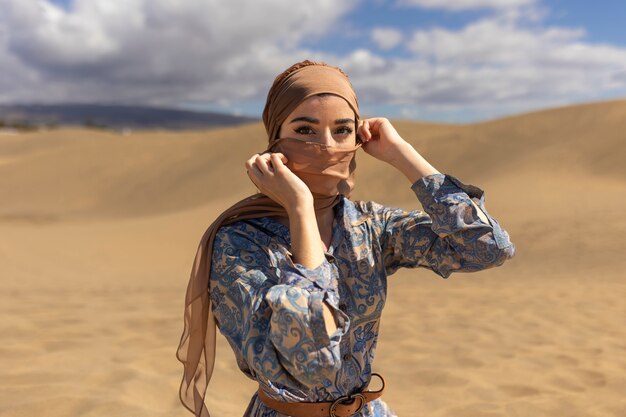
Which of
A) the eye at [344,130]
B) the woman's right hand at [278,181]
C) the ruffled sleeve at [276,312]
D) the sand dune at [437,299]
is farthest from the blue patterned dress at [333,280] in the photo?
the sand dune at [437,299]

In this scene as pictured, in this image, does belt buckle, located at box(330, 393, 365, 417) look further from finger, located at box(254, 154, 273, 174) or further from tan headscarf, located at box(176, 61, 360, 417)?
finger, located at box(254, 154, 273, 174)

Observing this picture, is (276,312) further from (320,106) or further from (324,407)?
(320,106)

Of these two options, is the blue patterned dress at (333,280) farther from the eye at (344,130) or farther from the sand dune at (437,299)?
the sand dune at (437,299)

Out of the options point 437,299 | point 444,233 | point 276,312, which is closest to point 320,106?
point 444,233

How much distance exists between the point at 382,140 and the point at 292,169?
1.35ft

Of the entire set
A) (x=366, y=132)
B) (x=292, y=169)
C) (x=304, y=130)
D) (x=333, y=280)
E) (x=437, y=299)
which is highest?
(x=437, y=299)

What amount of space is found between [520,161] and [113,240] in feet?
38.7

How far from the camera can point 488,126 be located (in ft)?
74.1

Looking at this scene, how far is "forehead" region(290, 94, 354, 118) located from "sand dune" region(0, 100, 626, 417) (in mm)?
3217

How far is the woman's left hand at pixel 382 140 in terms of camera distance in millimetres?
2234

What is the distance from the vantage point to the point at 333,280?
195 cm

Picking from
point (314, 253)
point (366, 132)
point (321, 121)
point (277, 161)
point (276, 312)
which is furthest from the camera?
point (366, 132)

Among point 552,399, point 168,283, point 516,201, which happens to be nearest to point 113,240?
point 168,283

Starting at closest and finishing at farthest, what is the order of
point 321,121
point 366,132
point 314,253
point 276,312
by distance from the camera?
point 276,312 < point 314,253 < point 321,121 < point 366,132
